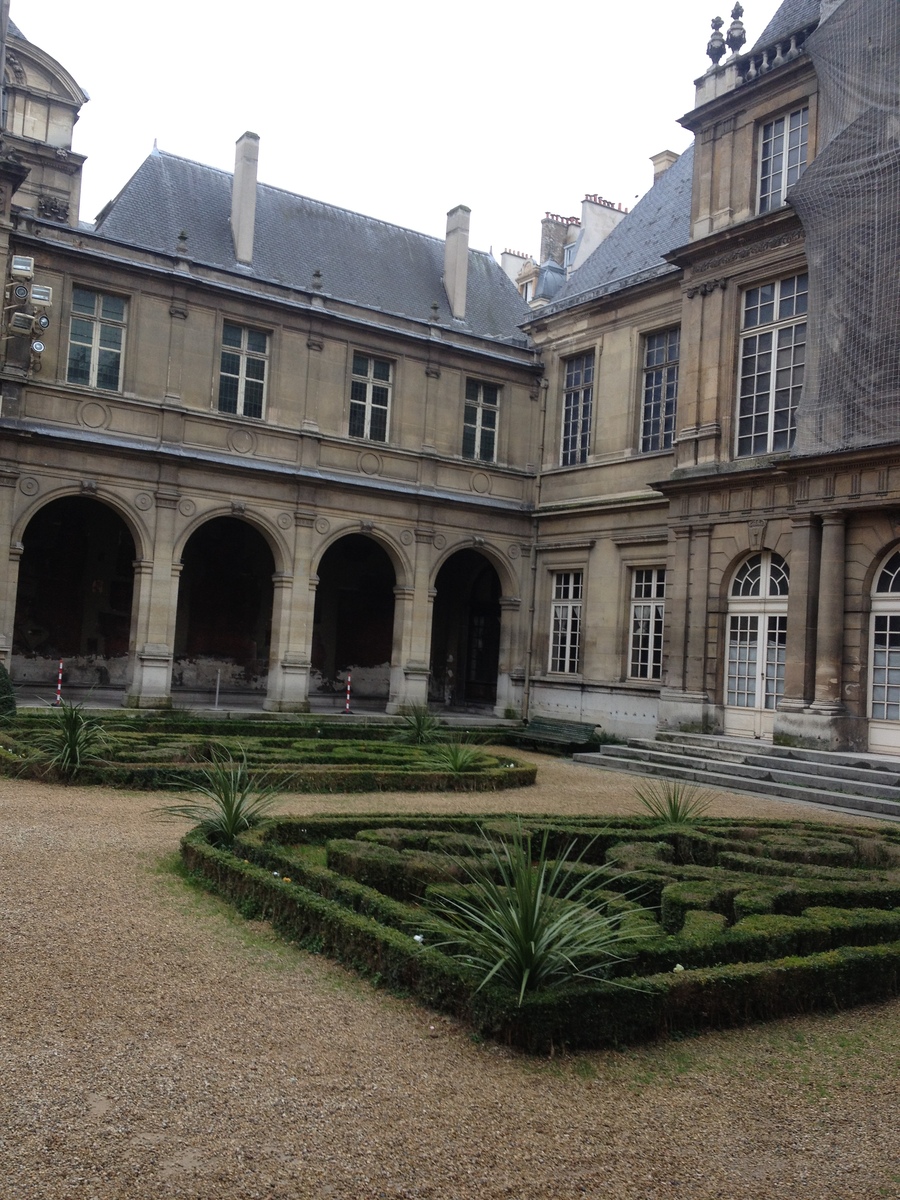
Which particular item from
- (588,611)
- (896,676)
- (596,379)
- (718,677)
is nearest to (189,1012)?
(896,676)

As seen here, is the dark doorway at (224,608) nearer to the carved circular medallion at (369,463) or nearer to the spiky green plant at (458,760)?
the carved circular medallion at (369,463)

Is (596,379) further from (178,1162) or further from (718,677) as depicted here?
(178,1162)

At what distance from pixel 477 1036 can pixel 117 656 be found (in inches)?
710

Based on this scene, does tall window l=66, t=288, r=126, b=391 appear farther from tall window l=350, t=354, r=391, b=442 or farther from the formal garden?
the formal garden

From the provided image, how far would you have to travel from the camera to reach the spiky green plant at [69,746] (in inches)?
416

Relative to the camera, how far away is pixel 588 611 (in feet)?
68.3

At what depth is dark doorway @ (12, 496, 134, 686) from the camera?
66.7 feet

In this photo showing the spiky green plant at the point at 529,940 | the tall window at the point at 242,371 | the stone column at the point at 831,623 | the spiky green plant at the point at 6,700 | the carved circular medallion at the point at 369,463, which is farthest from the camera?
the carved circular medallion at the point at 369,463

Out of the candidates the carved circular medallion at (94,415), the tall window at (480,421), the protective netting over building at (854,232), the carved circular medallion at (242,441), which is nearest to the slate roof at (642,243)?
the tall window at (480,421)

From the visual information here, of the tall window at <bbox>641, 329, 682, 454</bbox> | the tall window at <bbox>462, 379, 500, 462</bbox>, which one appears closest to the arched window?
the tall window at <bbox>641, 329, 682, 454</bbox>

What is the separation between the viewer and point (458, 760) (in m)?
12.6

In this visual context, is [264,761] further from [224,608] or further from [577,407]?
[577,407]

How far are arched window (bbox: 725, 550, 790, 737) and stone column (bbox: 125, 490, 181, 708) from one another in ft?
30.7

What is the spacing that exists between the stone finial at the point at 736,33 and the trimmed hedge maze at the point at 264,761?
12.5m
